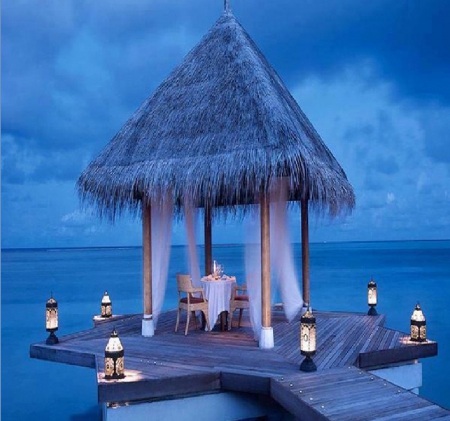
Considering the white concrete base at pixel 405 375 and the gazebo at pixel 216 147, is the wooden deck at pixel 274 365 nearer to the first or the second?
the white concrete base at pixel 405 375

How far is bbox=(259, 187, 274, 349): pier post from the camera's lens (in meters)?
5.07

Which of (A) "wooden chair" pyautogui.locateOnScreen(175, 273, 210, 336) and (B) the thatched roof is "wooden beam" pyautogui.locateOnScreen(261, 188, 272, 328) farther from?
(A) "wooden chair" pyautogui.locateOnScreen(175, 273, 210, 336)

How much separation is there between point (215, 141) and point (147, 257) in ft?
5.56

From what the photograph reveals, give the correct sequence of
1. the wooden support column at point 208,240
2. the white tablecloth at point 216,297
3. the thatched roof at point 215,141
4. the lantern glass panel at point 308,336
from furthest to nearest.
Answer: the wooden support column at point 208,240
the white tablecloth at point 216,297
the thatched roof at point 215,141
the lantern glass panel at point 308,336

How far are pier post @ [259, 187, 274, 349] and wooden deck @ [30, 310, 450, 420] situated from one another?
0.13 m

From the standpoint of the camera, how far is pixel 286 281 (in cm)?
657

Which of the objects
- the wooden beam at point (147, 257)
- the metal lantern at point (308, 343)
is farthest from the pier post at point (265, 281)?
the wooden beam at point (147, 257)

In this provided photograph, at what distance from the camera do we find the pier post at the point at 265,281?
5070 mm

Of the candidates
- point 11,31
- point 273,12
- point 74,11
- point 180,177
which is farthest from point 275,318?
point 74,11

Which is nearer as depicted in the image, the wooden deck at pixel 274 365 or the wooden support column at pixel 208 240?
the wooden deck at pixel 274 365

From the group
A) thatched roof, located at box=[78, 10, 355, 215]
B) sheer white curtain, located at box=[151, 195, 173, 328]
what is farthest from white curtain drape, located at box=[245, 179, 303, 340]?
sheer white curtain, located at box=[151, 195, 173, 328]

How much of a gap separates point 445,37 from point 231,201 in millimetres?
27369

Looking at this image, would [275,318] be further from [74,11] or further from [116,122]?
[116,122]

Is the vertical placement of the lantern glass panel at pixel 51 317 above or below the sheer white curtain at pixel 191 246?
below
